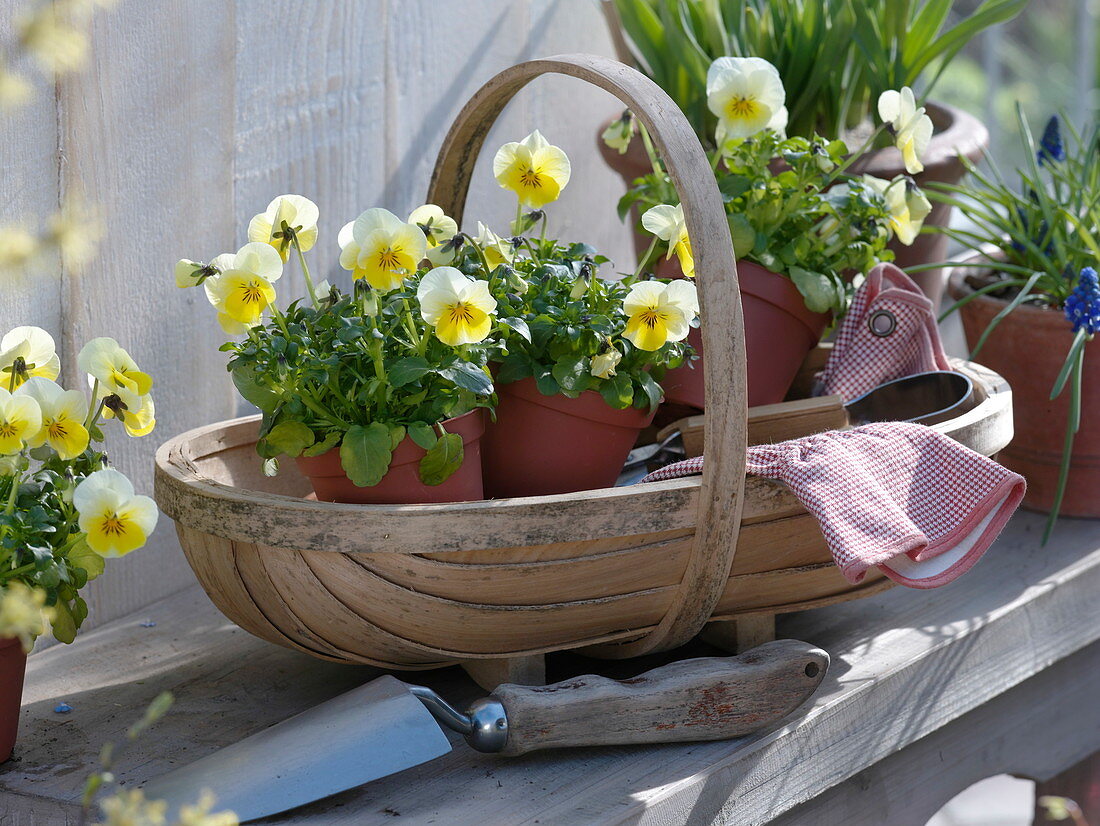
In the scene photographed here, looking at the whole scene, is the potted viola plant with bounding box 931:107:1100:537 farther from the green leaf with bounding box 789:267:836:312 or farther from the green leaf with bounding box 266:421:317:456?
the green leaf with bounding box 266:421:317:456

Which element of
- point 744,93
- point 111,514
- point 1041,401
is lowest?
point 1041,401

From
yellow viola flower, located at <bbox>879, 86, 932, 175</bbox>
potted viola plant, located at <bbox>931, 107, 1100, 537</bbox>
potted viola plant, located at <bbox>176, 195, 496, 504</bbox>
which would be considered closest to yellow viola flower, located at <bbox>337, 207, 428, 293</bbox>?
potted viola plant, located at <bbox>176, 195, 496, 504</bbox>

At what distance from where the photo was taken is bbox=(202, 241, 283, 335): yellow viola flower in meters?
0.84

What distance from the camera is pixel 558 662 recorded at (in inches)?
39.9

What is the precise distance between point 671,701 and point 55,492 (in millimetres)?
450

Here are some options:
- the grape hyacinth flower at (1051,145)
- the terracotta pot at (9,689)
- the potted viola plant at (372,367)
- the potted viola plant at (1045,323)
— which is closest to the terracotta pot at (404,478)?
the potted viola plant at (372,367)

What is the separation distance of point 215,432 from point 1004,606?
0.76 metres

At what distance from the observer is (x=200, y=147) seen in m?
1.14

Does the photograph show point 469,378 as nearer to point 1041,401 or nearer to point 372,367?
point 372,367

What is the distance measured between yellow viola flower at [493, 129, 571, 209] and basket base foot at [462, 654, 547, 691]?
1.20ft

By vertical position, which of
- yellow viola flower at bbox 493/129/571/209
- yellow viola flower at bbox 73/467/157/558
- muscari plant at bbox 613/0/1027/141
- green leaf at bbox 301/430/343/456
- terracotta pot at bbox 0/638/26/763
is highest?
muscari plant at bbox 613/0/1027/141

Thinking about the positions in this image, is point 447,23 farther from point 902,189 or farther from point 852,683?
point 852,683

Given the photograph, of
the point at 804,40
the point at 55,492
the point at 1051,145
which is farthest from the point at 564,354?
the point at 1051,145

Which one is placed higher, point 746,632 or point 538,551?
point 538,551
